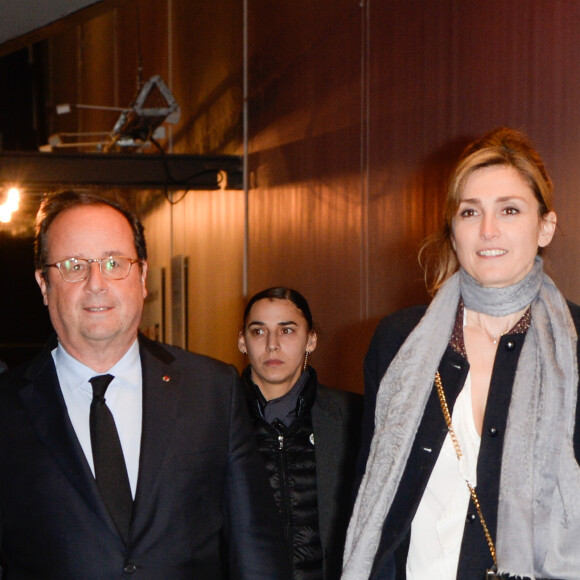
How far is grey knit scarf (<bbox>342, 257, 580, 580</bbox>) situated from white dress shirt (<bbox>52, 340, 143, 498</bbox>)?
58 centimetres

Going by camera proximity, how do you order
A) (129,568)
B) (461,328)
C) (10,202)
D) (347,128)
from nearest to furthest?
(129,568)
(461,328)
(347,128)
(10,202)

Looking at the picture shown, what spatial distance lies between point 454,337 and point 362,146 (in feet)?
12.2

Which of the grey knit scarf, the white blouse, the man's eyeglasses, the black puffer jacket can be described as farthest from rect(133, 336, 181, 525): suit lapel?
the black puffer jacket

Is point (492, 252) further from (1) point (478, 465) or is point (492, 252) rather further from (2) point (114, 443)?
(2) point (114, 443)

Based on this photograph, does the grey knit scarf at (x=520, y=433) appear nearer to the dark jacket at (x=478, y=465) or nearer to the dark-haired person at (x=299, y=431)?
the dark jacket at (x=478, y=465)

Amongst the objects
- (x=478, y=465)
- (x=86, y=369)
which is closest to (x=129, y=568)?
(x=86, y=369)

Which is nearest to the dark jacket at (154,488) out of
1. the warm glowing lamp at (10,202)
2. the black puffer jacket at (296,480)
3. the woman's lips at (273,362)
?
the black puffer jacket at (296,480)

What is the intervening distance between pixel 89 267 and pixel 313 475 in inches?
62.6

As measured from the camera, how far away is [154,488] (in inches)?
94.5

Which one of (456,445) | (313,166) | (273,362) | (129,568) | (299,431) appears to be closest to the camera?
(129,568)

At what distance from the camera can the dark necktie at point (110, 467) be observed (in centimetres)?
236

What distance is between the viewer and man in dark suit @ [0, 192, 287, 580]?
2.34 metres

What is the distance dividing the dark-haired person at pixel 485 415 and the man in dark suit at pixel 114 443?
338 mm

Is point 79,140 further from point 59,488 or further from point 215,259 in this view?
point 59,488
